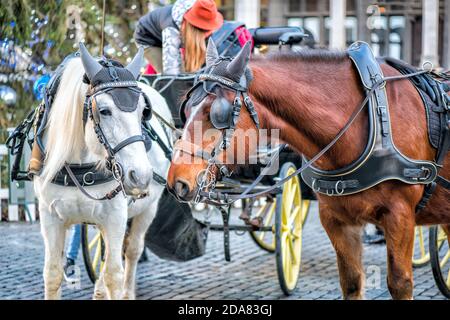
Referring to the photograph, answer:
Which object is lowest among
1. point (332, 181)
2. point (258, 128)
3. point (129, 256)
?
point (129, 256)

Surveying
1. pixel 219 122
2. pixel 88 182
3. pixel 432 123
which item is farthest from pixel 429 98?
pixel 88 182

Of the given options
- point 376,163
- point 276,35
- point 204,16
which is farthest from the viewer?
point 276,35

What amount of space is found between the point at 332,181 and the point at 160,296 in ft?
8.46

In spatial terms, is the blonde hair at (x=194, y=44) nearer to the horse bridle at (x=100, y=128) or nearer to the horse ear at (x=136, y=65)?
the horse ear at (x=136, y=65)

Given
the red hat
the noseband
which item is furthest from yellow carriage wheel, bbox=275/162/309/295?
the noseband

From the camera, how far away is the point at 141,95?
13.6 feet

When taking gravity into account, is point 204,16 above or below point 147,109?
above

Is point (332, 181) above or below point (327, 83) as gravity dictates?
below

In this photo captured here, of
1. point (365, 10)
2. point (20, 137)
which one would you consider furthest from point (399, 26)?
point (20, 137)

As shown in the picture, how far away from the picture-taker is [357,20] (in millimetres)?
25578

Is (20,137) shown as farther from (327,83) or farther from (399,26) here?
(399,26)

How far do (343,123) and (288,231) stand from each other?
272 centimetres

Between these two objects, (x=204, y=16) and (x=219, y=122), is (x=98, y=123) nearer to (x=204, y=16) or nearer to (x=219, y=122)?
(x=219, y=122)

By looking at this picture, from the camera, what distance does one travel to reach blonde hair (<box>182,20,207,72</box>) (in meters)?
5.74
